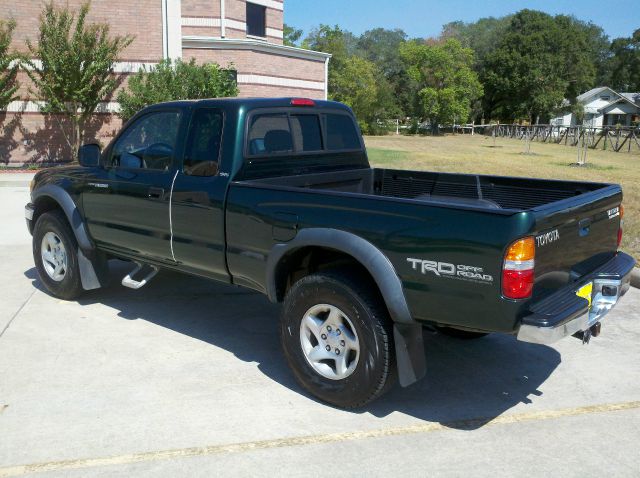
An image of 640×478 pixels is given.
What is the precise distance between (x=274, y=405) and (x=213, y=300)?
8.08 feet

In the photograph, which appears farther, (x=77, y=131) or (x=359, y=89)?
(x=359, y=89)

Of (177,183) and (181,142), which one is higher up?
(181,142)

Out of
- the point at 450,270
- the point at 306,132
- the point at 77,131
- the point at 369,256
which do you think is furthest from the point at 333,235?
the point at 77,131

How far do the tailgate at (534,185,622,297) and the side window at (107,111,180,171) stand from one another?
2.93 metres

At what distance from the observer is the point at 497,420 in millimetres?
4016

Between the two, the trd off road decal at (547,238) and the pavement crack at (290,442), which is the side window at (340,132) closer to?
the trd off road decal at (547,238)

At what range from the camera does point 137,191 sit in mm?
5273

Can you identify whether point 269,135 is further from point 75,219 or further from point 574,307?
point 574,307

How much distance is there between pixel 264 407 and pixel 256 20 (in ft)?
99.4

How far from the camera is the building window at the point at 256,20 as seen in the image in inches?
1241

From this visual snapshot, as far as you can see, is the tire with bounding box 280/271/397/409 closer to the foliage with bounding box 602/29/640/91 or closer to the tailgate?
the tailgate

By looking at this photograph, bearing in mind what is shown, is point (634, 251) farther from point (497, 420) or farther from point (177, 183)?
point (177, 183)

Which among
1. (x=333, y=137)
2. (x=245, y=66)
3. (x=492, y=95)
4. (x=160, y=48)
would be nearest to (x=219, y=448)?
(x=333, y=137)

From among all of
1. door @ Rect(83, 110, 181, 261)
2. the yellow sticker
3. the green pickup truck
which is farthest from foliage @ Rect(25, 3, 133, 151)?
the yellow sticker
